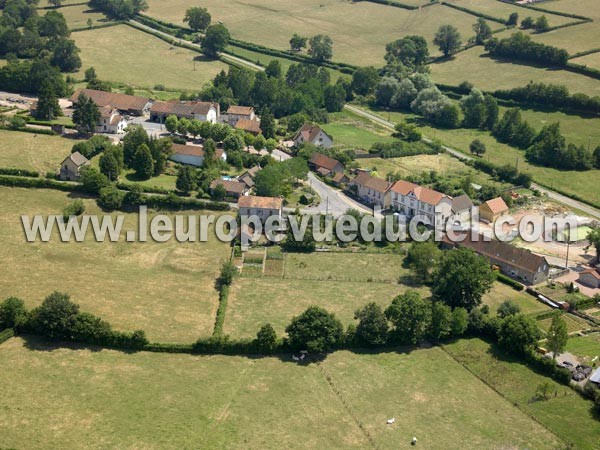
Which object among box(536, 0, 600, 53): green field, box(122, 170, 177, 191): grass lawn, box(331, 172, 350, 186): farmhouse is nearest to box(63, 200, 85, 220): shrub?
box(122, 170, 177, 191): grass lawn

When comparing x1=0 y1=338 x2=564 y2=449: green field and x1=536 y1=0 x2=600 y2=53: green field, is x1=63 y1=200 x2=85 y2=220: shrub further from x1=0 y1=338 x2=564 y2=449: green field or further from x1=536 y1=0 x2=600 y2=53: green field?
x1=536 y1=0 x2=600 y2=53: green field

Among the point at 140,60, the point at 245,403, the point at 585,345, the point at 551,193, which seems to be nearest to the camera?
the point at 245,403

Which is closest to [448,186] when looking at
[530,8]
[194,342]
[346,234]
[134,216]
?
[346,234]

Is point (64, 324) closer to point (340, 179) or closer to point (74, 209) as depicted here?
point (74, 209)

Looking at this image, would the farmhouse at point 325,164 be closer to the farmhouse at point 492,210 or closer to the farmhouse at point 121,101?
the farmhouse at point 492,210

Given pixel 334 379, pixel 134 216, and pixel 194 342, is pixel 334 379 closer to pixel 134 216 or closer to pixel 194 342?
pixel 194 342

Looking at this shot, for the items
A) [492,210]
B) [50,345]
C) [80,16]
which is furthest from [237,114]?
[80,16]
